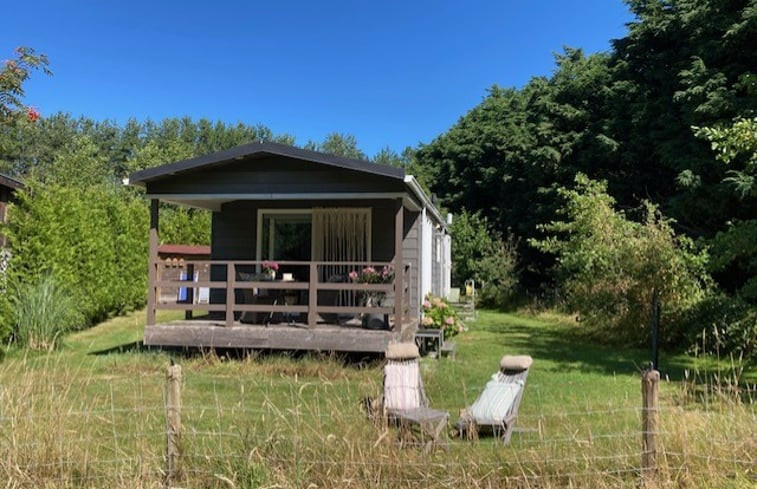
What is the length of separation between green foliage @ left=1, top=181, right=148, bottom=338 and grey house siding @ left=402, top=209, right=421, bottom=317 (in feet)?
21.4

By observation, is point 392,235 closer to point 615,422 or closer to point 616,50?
→ point 615,422

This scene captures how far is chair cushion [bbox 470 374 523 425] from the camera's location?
16.2ft

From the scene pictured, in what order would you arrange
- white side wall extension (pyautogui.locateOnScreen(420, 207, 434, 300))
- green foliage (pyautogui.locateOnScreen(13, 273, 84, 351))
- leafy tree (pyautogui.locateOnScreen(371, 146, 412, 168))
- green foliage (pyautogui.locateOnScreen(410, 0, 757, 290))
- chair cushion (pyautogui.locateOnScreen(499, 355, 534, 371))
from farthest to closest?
1. leafy tree (pyautogui.locateOnScreen(371, 146, 412, 168))
2. green foliage (pyautogui.locateOnScreen(410, 0, 757, 290))
3. white side wall extension (pyautogui.locateOnScreen(420, 207, 434, 300))
4. green foliage (pyautogui.locateOnScreen(13, 273, 84, 351))
5. chair cushion (pyautogui.locateOnScreen(499, 355, 534, 371))

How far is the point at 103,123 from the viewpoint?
5231 centimetres

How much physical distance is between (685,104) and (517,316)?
7917mm

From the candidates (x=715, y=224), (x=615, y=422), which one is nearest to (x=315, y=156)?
(x=615, y=422)

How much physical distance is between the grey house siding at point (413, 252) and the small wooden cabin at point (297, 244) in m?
0.02

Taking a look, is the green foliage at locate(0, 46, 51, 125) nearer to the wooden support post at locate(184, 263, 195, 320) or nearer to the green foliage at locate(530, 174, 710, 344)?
the wooden support post at locate(184, 263, 195, 320)

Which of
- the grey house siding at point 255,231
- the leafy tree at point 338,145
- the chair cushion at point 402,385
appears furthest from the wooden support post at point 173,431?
the leafy tree at point 338,145

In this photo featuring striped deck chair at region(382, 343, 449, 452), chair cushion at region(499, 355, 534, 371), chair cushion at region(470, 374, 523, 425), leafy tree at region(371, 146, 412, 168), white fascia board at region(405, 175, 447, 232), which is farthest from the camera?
leafy tree at region(371, 146, 412, 168)

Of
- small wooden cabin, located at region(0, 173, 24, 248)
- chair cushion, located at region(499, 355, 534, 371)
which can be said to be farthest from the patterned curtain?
small wooden cabin, located at region(0, 173, 24, 248)

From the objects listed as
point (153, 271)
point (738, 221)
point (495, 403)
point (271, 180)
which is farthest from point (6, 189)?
point (738, 221)

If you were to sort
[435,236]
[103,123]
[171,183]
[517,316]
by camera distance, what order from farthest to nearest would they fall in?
1. [103,123]
2. [517,316]
3. [435,236]
4. [171,183]

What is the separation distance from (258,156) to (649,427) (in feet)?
24.7
